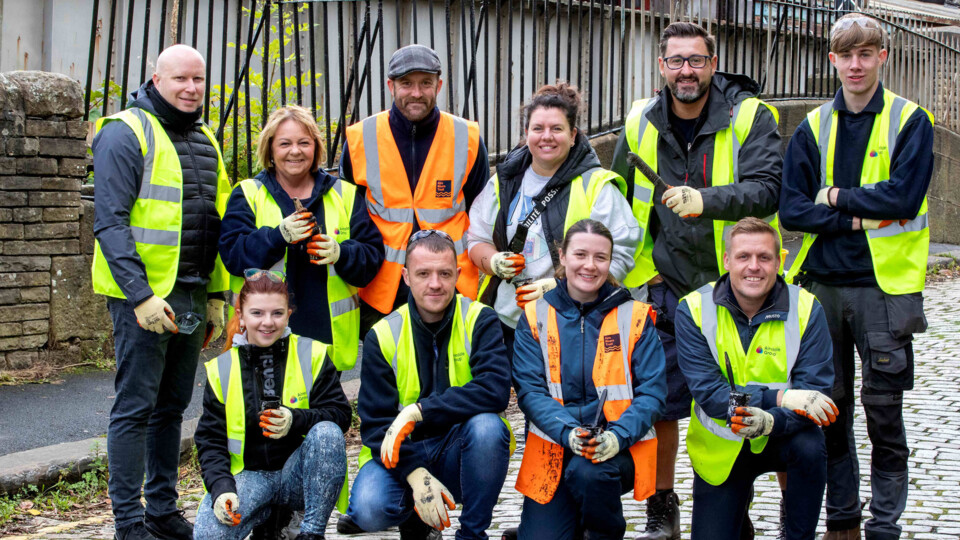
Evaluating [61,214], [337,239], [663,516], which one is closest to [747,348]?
[663,516]

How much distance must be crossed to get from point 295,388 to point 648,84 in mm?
7500

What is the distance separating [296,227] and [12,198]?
3.29 metres

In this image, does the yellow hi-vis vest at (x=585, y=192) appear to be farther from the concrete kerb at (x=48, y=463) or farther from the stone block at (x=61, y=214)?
the stone block at (x=61, y=214)

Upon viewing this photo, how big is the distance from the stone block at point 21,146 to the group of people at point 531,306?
2.65m

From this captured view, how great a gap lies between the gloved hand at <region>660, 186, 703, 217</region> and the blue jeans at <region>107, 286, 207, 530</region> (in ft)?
6.86

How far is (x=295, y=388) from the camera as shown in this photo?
420 centimetres

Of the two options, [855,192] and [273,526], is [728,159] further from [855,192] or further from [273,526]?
[273,526]

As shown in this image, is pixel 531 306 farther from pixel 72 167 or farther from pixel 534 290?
pixel 72 167

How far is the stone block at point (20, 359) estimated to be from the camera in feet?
22.4

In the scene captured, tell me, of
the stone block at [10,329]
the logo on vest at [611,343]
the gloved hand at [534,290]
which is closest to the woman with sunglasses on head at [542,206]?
the gloved hand at [534,290]

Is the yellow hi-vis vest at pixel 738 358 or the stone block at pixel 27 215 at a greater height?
the stone block at pixel 27 215

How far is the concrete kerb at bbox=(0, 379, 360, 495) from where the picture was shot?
509cm

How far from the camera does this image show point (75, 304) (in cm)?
711

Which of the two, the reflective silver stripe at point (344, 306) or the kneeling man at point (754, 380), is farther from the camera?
the reflective silver stripe at point (344, 306)
